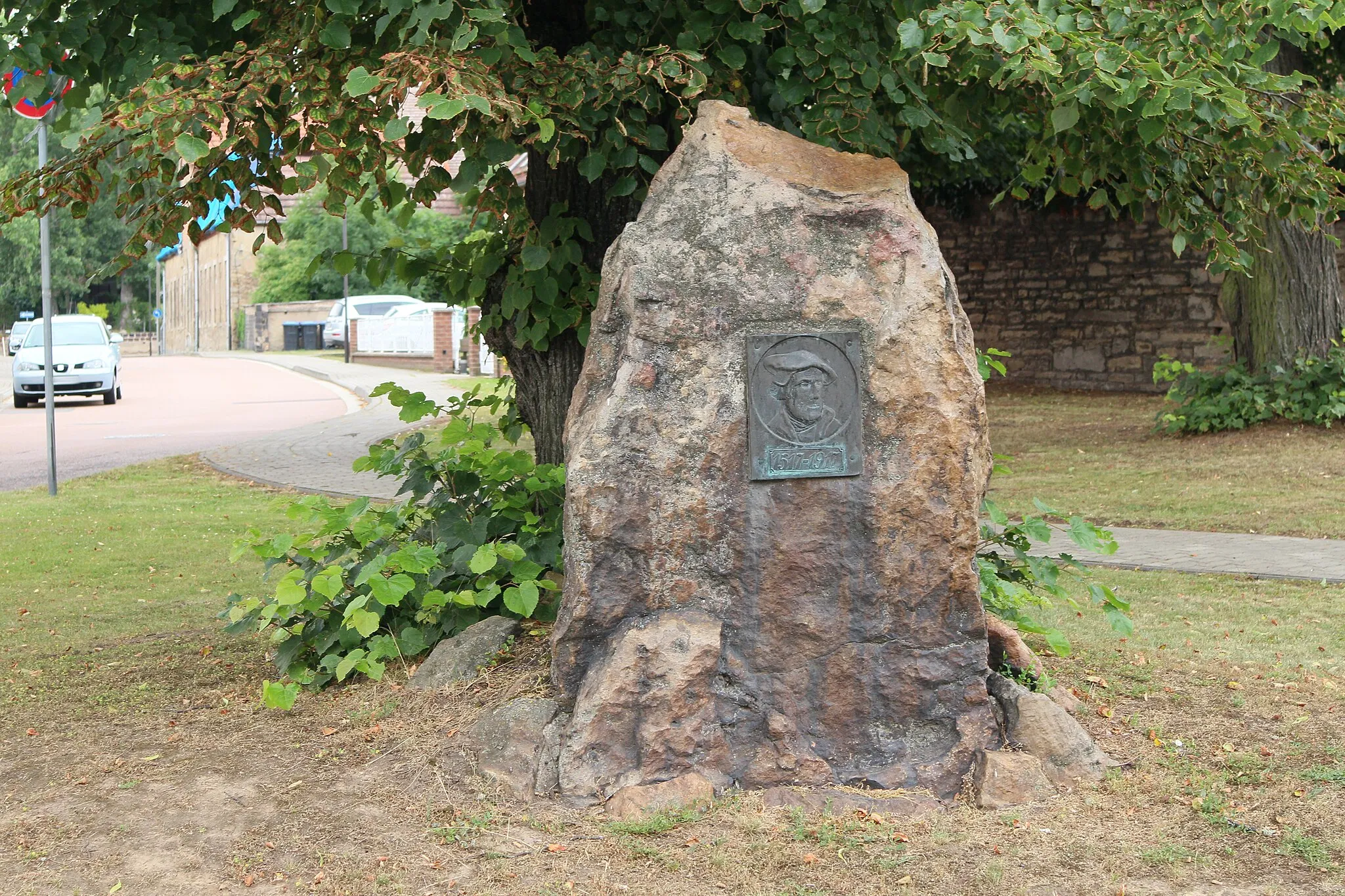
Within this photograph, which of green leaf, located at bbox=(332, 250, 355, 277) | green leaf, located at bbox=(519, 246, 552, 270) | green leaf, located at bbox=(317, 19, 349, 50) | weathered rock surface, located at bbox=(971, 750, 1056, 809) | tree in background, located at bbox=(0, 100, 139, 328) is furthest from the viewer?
tree in background, located at bbox=(0, 100, 139, 328)

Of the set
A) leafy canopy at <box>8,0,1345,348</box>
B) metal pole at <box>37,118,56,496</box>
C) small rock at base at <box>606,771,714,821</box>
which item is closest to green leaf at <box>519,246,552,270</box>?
leafy canopy at <box>8,0,1345,348</box>

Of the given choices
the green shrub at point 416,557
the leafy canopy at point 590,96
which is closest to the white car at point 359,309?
the leafy canopy at point 590,96

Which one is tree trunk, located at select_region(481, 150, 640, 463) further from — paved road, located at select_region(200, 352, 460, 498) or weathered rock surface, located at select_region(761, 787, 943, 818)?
paved road, located at select_region(200, 352, 460, 498)

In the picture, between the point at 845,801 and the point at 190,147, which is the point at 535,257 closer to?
the point at 190,147

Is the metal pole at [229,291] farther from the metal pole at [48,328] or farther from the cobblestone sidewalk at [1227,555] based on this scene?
the cobblestone sidewalk at [1227,555]

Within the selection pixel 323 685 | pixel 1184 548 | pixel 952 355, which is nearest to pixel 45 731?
pixel 323 685

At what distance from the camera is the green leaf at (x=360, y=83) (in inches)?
161

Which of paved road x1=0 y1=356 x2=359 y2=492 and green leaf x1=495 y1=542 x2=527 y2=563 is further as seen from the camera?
paved road x1=0 y1=356 x2=359 y2=492

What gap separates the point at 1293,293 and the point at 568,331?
394 inches

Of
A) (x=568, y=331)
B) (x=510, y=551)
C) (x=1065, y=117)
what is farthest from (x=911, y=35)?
(x=510, y=551)

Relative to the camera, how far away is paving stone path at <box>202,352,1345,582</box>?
789 centimetres

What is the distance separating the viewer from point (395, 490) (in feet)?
39.6

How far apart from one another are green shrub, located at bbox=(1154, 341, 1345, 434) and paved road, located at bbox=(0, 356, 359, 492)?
37.3ft

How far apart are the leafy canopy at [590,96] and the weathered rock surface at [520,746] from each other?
1.80 m
